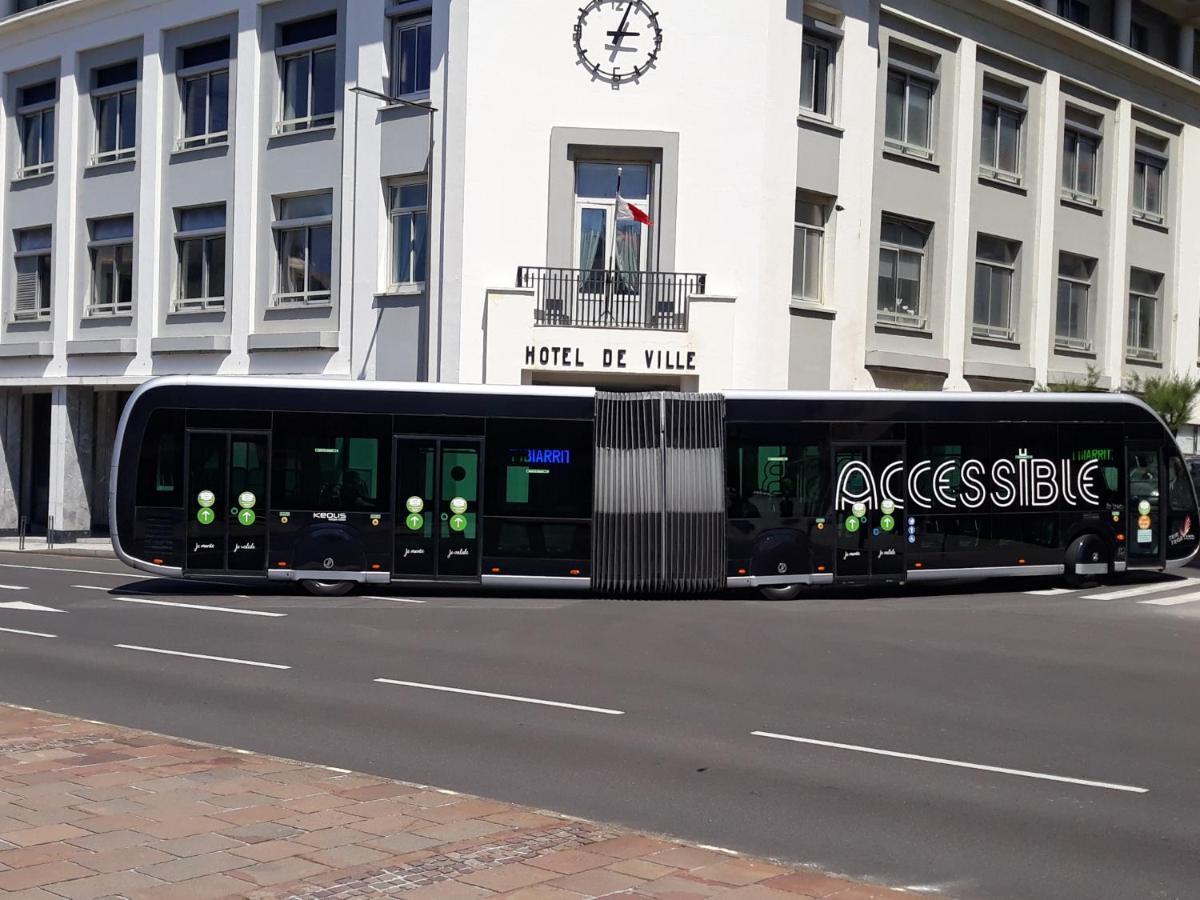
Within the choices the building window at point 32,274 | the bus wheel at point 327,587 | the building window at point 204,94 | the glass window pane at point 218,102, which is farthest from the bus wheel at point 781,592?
the building window at point 32,274

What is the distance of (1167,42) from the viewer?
36.9 metres

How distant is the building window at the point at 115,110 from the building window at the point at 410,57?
8.47 meters

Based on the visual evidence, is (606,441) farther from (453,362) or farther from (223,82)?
(223,82)

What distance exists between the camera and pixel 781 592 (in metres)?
20.6

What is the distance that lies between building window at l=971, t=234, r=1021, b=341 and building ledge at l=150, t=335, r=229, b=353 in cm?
1604

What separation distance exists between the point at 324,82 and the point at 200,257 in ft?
16.8

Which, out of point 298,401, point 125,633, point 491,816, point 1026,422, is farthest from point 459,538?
point 491,816

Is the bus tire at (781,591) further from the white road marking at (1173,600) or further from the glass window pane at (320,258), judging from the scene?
the glass window pane at (320,258)

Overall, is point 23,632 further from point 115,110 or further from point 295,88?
point 115,110

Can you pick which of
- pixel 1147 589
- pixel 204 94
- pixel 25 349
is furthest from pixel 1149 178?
pixel 25 349

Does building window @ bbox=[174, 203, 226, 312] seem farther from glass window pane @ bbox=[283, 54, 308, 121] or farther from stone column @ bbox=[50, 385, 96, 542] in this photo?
stone column @ bbox=[50, 385, 96, 542]

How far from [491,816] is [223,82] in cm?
2671

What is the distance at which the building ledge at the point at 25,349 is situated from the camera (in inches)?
1373

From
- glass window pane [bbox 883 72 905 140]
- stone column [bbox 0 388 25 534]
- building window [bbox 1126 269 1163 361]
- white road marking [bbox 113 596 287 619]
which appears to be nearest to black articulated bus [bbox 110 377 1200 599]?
white road marking [bbox 113 596 287 619]
